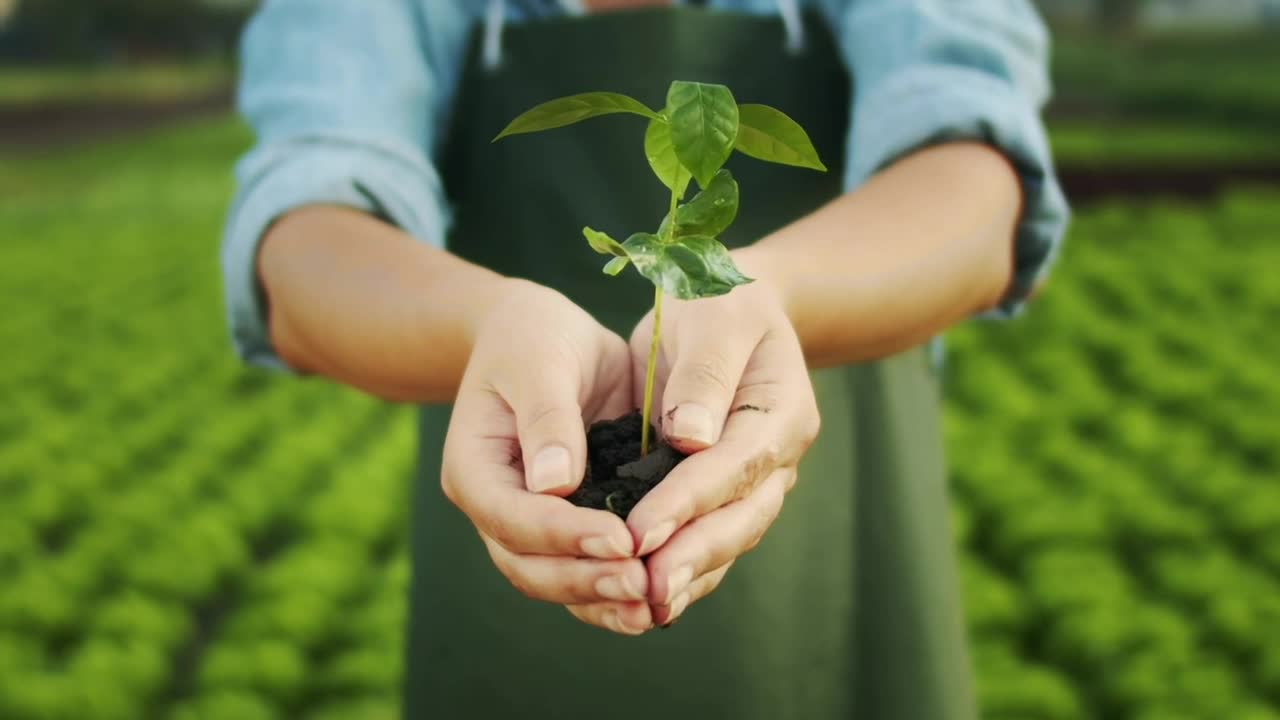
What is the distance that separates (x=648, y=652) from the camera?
1.18m

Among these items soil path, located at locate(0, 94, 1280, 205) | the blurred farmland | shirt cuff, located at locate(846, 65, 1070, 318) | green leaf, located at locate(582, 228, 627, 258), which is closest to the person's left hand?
green leaf, located at locate(582, 228, 627, 258)

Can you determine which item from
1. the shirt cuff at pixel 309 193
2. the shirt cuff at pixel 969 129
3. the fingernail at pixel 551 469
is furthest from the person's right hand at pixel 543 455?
the shirt cuff at pixel 969 129

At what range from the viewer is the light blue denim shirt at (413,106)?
111 centimetres

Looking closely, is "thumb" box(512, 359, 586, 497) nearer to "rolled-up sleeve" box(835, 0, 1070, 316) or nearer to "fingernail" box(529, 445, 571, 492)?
"fingernail" box(529, 445, 571, 492)

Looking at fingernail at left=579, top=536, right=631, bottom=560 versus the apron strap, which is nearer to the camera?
fingernail at left=579, top=536, right=631, bottom=560

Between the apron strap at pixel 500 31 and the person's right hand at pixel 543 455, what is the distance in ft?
1.57

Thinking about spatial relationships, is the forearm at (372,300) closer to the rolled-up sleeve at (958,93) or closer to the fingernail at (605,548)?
the fingernail at (605,548)

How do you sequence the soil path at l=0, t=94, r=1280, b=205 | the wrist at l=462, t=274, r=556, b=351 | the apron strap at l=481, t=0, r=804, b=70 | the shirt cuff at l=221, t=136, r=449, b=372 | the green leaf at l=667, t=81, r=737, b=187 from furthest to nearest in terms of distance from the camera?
1. the soil path at l=0, t=94, r=1280, b=205
2. the apron strap at l=481, t=0, r=804, b=70
3. the shirt cuff at l=221, t=136, r=449, b=372
4. the wrist at l=462, t=274, r=556, b=351
5. the green leaf at l=667, t=81, r=737, b=187

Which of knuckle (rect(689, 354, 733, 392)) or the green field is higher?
knuckle (rect(689, 354, 733, 392))

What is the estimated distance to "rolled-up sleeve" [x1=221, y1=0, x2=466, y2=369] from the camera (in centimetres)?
111

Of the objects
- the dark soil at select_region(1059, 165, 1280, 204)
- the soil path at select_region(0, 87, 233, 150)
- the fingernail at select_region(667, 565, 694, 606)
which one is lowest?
the soil path at select_region(0, 87, 233, 150)

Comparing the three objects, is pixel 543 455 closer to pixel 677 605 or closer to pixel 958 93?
pixel 677 605

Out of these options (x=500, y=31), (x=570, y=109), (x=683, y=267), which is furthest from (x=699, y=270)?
(x=500, y=31)

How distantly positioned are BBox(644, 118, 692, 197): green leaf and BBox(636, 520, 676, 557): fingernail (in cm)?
19
